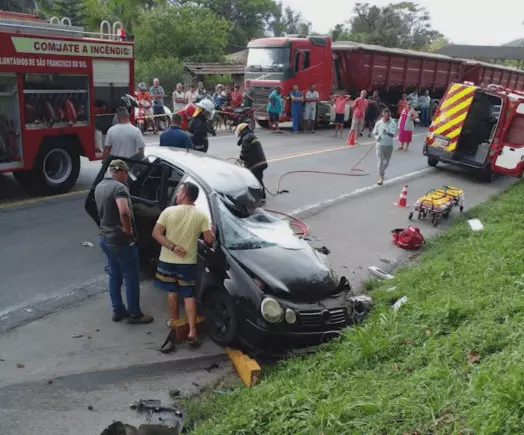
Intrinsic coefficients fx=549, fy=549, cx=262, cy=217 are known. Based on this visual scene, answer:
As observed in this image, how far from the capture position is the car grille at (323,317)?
4973mm

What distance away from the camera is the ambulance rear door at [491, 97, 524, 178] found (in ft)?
40.0

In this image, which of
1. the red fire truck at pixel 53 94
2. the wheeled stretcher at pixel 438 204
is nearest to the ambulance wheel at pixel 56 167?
the red fire truck at pixel 53 94

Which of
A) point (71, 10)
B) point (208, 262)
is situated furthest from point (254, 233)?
point (71, 10)

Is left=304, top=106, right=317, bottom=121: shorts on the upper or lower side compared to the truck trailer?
lower

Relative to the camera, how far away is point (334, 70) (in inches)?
909

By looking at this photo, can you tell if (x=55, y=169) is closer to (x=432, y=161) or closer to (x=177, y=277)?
(x=177, y=277)

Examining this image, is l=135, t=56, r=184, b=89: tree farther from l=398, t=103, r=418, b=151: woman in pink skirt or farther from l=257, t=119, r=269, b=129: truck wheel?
l=398, t=103, r=418, b=151: woman in pink skirt

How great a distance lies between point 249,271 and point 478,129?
454 inches

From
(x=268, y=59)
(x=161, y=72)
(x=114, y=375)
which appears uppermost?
(x=268, y=59)

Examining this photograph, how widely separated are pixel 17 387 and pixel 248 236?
8.25ft

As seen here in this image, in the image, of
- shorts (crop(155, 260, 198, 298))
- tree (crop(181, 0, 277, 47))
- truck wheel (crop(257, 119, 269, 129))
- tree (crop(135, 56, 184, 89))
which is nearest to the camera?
shorts (crop(155, 260, 198, 298))

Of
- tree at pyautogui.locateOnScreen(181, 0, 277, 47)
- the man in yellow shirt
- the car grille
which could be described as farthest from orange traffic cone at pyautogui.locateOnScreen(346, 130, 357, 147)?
tree at pyautogui.locateOnScreen(181, 0, 277, 47)

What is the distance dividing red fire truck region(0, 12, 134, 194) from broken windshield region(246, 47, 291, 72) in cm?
1002

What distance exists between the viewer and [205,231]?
5.18m
